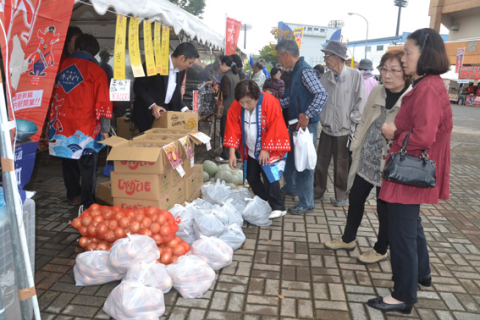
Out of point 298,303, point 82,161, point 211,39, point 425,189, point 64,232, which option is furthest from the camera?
point 211,39

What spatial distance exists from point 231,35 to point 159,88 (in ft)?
11.6

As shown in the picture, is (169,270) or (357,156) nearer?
(169,270)

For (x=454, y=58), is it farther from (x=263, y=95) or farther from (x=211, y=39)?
(x=263, y=95)

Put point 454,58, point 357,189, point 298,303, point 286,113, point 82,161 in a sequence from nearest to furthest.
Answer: point 298,303 → point 357,189 → point 82,161 → point 286,113 → point 454,58

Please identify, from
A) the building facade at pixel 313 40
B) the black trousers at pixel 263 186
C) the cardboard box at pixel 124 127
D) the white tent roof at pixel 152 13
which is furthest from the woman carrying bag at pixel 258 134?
the building facade at pixel 313 40

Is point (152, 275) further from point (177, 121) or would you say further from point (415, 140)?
point (177, 121)

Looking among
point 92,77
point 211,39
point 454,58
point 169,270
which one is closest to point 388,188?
point 169,270

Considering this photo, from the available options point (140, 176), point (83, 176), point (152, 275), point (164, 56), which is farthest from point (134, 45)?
point (152, 275)

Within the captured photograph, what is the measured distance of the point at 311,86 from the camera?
12.6 ft

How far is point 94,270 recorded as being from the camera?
271 cm

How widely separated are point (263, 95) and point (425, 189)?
1997 millimetres

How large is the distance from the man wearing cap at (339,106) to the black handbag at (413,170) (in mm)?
2254

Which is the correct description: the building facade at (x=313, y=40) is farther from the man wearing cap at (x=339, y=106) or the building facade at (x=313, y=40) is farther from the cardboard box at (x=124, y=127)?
the man wearing cap at (x=339, y=106)

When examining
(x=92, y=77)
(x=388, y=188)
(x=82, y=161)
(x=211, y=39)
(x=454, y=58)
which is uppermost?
(x=454, y=58)
